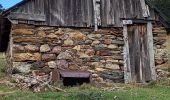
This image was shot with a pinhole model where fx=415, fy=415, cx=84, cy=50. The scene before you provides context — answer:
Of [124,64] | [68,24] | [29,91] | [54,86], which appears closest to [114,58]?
[124,64]

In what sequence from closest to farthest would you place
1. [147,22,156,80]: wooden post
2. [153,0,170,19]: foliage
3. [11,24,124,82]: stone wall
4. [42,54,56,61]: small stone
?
[11,24,124,82]: stone wall → [42,54,56,61]: small stone → [147,22,156,80]: wooden post → [153,0,170,19]: foliage

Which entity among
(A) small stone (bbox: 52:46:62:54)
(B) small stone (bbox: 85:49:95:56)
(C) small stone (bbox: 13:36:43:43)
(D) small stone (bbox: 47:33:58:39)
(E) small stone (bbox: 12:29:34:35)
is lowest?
(B) small stone (bbox: 85:49:95:56)

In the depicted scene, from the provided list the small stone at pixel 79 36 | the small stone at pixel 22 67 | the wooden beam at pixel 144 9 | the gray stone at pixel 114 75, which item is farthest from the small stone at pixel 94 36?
the small stone at pixel 22 67

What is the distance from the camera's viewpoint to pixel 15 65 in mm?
14141

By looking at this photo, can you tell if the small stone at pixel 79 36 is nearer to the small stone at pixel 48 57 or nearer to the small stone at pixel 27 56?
the small stone at pixel 48 57

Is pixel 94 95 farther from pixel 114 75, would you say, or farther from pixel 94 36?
pixel 94 36

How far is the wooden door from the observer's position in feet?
50.9

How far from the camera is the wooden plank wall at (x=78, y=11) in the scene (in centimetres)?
1473

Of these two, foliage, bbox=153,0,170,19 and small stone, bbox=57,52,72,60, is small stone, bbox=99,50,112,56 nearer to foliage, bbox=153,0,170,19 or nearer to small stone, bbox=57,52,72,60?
small stone, bbox=57,52,72,60

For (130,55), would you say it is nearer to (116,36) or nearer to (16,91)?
(116,36)

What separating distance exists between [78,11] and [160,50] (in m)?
3.42

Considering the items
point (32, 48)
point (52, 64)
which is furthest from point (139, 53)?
point (32, 48)

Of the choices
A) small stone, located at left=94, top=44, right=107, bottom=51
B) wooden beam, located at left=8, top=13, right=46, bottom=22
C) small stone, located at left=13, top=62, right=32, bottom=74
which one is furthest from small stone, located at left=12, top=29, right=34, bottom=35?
small stone, located at left=94, top=44, right=107, bottom=51

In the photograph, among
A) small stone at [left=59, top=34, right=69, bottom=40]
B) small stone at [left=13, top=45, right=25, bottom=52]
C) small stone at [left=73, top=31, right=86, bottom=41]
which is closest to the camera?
small stone at [left=13, top=45, right=25, bottom=52]
